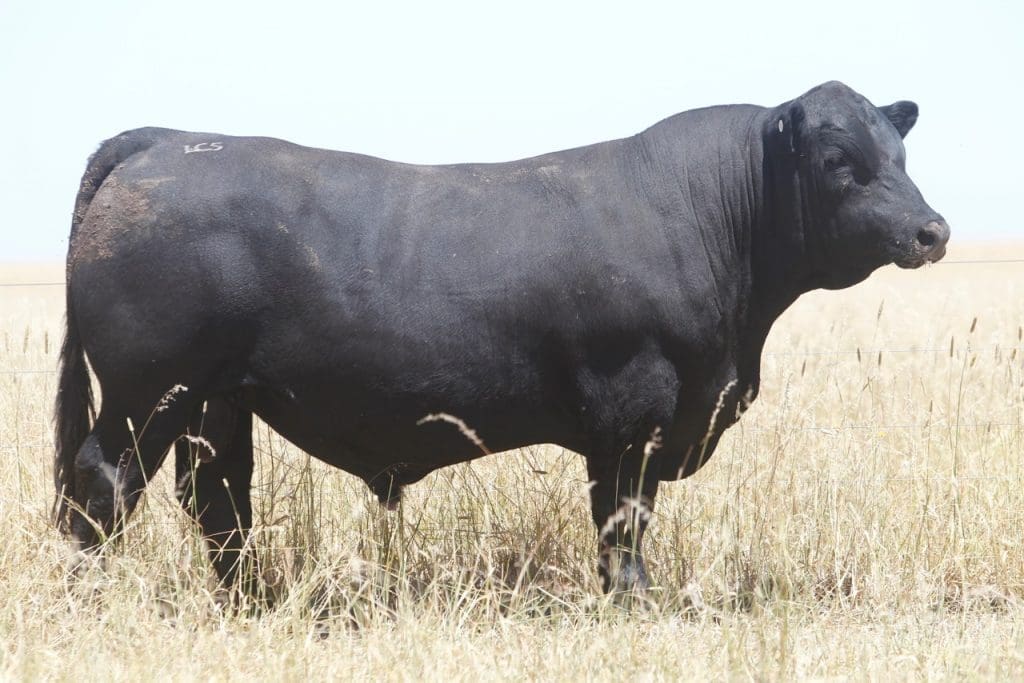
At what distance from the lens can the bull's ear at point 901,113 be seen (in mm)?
4629

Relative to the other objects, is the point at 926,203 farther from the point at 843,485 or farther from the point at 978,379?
the point at 978,379

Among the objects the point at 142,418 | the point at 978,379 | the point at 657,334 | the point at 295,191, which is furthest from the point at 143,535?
the point at 978,379

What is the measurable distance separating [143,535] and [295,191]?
1723 mm

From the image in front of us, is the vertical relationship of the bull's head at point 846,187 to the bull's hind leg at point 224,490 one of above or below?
above

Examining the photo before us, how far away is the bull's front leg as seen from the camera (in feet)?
14.0

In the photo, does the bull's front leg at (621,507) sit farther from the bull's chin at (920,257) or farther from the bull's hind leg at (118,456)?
the bull's hind leg at (118,456)

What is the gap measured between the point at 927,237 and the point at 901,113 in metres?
0.80

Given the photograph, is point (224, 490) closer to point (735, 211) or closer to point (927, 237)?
point (735, 211)

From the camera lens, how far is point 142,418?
4098 mm

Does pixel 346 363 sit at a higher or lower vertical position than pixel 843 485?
higher

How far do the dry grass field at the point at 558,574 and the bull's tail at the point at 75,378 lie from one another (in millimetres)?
277

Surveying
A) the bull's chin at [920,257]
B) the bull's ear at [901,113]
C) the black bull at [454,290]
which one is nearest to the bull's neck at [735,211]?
the black bull at [454,290]

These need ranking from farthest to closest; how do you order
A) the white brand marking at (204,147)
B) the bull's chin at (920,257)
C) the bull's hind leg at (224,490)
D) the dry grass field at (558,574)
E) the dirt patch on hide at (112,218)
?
the bull's hind leg at (224,490) < the white brand marking at (204,147) < the bull's chin at (920,257) < the dirt patch on hide at (112,218) < the dry grass field at (558,574)

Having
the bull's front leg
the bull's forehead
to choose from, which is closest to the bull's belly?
the bull's front leg
